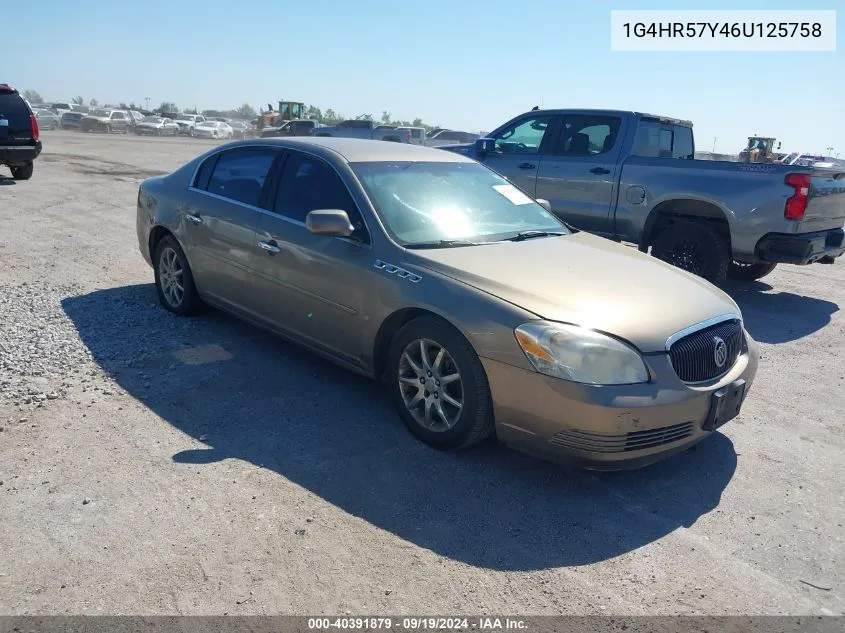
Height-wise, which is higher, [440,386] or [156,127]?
[156,127]

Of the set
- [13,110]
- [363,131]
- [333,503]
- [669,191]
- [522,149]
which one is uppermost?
[363,131]

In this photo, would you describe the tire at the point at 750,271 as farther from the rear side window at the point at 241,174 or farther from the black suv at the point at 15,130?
the black suv at the point at 15,130

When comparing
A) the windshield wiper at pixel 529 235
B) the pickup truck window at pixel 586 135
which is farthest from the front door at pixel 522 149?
the windshield wiper at pixel 529 235

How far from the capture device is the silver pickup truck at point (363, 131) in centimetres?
3218

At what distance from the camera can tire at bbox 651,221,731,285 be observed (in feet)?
25.5

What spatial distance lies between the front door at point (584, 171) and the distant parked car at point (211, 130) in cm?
4662

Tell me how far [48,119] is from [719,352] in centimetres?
5234

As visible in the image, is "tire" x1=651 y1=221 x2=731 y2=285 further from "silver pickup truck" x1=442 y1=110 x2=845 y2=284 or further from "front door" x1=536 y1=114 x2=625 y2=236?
"front door" x1=536 y1=114 x2=625 y2=236

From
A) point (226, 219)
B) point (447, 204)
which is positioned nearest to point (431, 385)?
point (447, 204)

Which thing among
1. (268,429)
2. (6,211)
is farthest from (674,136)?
(6,211)

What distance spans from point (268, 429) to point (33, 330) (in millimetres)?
2561

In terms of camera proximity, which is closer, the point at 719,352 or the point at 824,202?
the point at 719,352

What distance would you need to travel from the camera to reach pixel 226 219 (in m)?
5.43

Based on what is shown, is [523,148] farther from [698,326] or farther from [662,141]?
[698,326]
